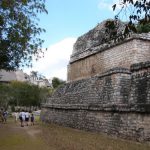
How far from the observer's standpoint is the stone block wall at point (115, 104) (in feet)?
48.2

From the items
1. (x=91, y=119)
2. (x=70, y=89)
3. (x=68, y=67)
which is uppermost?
(x=68, y=67)

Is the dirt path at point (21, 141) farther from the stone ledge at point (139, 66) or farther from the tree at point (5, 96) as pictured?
the tree at point (5, 96)

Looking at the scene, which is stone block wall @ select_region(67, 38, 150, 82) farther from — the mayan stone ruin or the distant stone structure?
the distant stone structure

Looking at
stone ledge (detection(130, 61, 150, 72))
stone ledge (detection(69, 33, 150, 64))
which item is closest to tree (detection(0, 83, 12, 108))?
stone ledge (detection(69, 33, 150, 64))

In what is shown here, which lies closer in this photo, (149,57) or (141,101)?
(141,101)

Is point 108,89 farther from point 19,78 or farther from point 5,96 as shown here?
point 19,78

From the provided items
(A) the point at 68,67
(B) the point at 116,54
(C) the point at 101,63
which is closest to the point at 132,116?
(B) the point at 116,54

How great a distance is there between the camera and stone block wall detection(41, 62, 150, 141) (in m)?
14.7

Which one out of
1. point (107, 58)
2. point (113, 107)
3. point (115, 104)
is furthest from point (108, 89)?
point (107, 58)

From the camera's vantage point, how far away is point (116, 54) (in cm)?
2011

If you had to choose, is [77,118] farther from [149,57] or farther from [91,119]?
[149,57]

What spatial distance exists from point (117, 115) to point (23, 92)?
4445 centimetres

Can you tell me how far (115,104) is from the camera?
54.8 ft

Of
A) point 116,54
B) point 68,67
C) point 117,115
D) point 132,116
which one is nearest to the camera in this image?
point 132,116
